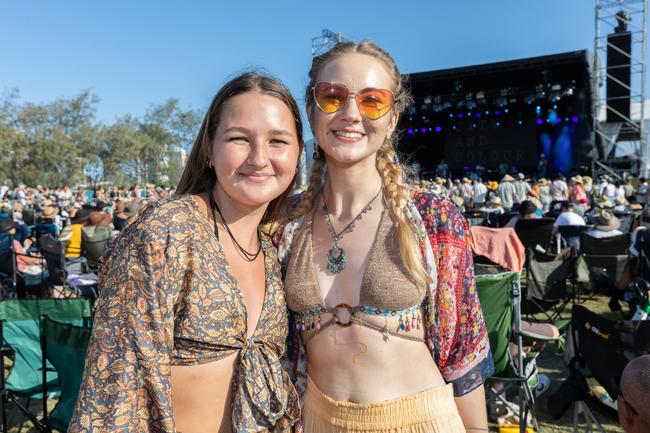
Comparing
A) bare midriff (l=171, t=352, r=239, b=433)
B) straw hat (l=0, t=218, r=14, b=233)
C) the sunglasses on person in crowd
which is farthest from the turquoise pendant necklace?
straw hat (l=0, t=218, r=14, b=233)

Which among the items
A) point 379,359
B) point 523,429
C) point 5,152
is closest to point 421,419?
point 379,359

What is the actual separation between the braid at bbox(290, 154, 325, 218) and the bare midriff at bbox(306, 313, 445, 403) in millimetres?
433

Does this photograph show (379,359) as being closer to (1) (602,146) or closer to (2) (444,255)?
(2) (444,255)

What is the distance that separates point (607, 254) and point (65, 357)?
22.1ft

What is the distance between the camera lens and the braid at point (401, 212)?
62.6 inches

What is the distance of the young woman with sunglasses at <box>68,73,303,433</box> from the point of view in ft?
4.01

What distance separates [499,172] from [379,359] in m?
Answer: 25.0

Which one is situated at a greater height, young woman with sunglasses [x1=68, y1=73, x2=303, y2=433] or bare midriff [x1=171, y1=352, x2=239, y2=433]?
young woman with sunglasses [x1=68, y1=73, x2=303, y2=433]

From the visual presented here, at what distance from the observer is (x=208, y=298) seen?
4.50 feet

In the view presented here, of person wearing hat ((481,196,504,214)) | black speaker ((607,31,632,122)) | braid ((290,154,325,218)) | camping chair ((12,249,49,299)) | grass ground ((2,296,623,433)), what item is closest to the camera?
braid ((290,154,325,218))

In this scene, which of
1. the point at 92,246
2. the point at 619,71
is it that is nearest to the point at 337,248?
the point at 92,246

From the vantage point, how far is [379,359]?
162 centimetres

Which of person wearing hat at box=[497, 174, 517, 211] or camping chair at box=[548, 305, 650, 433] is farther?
person wearing hat at box=[497, 174, 517, 211]

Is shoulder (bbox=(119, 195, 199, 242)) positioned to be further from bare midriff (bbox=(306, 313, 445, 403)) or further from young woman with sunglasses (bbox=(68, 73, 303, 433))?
bare midriff (bbox=(306, 313, 445, 403))
